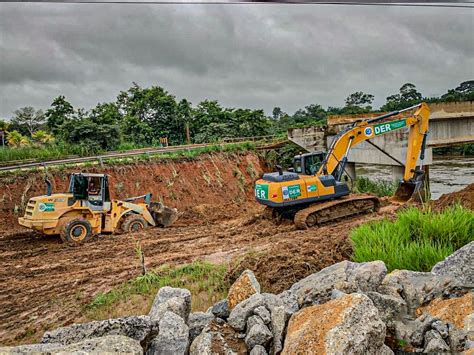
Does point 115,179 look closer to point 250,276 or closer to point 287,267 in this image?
point 287,267

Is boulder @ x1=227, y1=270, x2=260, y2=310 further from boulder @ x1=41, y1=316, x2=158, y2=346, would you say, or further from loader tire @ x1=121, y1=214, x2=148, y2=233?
loader tire @ x1=121, y1=214, x2=148, y2=233

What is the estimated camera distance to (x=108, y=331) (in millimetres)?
1204

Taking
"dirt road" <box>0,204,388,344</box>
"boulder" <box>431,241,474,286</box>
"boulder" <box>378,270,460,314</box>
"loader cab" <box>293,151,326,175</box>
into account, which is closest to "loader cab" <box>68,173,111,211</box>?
"dirt road" <box>0,204,388,344</box>

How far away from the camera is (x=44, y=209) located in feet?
10.9

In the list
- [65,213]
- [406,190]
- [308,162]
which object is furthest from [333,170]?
[65,213]

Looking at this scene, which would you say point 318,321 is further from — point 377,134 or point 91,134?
point 377,134

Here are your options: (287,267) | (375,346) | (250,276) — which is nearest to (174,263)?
(287,267)

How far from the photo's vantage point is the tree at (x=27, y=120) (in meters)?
1.55

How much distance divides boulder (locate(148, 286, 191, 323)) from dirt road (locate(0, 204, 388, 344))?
483 mm

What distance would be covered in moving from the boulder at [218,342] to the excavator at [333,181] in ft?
8.17

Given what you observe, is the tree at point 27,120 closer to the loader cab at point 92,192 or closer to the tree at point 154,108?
the tree at point 154,108

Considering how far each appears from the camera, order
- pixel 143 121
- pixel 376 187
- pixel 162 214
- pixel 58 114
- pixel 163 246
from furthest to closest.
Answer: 1. pixel 376 187
2. pixel 162 214
3. pixel 163 246
4. pixel 143 121
5. pixel 58 114

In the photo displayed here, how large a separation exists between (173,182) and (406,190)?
2797mm

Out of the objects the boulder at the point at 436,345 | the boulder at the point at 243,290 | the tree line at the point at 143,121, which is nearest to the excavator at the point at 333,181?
the tree line at the point at 143,121
